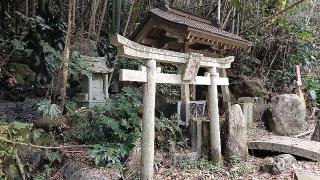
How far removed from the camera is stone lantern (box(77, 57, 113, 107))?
7152mm

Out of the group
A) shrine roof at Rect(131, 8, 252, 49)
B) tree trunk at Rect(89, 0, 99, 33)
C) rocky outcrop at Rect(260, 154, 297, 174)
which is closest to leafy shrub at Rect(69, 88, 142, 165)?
shrine roof at Rect(131, 8, 252, 49)

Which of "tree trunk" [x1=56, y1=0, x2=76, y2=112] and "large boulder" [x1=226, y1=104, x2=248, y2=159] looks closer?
"tree trunk" [x1=56, y1=0, x2=76, y2=112]

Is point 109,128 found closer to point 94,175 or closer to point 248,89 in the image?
point 94,175

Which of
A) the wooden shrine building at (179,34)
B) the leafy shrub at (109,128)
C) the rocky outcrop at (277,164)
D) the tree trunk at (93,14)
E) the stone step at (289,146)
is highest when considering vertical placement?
the tree trunk at (93,14)

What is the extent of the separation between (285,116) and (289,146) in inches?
85.2

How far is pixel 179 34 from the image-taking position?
23.5ft

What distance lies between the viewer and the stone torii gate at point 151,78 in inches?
186

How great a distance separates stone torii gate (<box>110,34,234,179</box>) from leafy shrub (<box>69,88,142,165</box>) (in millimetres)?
681

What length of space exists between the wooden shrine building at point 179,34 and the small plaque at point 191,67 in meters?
1.16

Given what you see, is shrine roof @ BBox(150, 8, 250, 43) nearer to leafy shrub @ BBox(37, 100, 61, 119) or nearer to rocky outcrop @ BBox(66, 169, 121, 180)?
leafy shrub @ BBox(37, 100, 61, 119)

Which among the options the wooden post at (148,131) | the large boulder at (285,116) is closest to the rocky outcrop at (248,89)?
the large boulder at (285,116)

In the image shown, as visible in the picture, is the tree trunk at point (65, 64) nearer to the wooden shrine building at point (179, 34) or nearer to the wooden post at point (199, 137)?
the wooden shrine building at point (179, 34)

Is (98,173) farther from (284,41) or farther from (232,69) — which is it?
(284,41)

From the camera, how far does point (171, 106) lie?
772 cm
